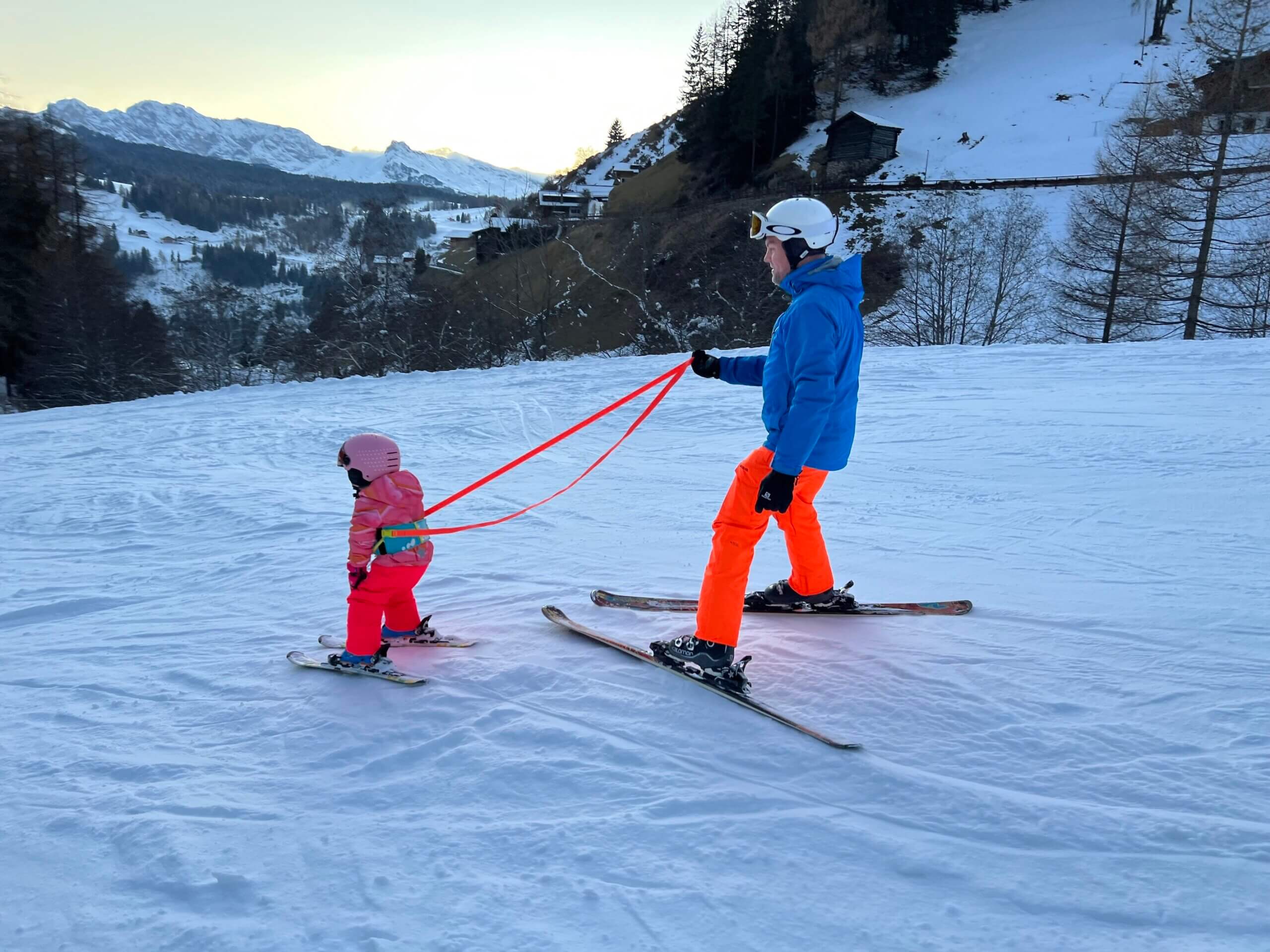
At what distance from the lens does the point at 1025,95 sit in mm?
40719

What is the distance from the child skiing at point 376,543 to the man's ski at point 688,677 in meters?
0.74

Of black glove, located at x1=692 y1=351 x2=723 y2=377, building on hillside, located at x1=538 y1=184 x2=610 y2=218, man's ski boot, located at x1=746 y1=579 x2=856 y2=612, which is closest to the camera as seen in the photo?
black glove, located at x1=692 y1=351 x2=723 y2=377

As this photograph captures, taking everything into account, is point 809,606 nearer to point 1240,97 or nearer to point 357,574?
point 357,574

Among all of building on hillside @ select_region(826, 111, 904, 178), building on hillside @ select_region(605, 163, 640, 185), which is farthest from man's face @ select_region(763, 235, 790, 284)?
building on hillside @ select_region(605, 163, 640, 185)

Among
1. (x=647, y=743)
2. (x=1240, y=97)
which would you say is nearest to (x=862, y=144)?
(x=1240, y=97)

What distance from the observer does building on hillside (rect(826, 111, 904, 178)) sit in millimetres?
37344

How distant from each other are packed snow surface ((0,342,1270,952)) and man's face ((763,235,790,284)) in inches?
64.1

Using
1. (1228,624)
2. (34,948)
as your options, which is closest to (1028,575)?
(1228,624)

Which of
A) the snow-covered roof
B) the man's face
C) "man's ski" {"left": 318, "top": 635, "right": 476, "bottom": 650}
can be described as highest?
the snow-covered roof

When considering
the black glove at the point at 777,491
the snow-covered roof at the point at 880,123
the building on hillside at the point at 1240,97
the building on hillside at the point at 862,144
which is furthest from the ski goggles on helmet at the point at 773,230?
the snow-covered roof at the point at 880,123

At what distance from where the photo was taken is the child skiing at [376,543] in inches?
121

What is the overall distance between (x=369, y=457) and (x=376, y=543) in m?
0.35

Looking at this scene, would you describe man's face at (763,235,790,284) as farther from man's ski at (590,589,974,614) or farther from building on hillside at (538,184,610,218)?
building on hillside at (538,184,610,218)

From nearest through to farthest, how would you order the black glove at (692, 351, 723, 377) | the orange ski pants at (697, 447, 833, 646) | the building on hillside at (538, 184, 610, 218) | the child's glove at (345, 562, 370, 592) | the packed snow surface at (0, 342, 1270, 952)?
the packed snow surface at (0, 342, 1270, 952), the orange ski pants at (697, 447, 833, 646), the child's glove at (345, 562, 370, 592), the black glove at (692, 351, 723, 377), the building on hillside at (538, 184, 610, 218)
